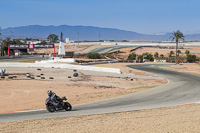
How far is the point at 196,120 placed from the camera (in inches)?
565

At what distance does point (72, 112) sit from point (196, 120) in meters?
7.55

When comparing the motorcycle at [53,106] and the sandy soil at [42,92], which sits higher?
the motorcycle at [53,106]

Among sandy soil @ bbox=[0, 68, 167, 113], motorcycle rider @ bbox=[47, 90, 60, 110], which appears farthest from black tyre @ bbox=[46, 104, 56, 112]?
sandy soil @ bbox=[0, 68, 167, 113]

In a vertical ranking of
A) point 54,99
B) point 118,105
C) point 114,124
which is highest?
point 54,99

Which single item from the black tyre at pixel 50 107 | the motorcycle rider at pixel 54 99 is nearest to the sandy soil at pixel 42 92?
the black tyre at pixel 50 107

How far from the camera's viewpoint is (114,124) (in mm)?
Answer: 13891

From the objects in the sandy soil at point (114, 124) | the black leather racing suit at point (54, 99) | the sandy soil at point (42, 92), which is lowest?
the sandy soil at point (42, 92)

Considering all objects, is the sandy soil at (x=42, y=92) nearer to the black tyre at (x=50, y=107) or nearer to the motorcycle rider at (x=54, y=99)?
the black tyre at (x=50, y=107)

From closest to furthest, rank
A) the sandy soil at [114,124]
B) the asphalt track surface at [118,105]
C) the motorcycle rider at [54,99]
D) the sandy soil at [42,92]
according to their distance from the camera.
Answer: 1. the sandy soil at [114,124]
2. the asphalt track surface at [118,105]
3. the motorcycle rider at [54,99]
4. the sandy soil at [42,92]

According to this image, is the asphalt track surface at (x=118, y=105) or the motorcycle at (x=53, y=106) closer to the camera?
the asphalt track surface at (x=118, y=105)

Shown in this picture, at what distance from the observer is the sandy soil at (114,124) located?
12.7 meters

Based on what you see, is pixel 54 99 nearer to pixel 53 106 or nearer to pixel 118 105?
pixel 53 106

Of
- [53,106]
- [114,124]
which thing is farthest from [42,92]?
[114,124]

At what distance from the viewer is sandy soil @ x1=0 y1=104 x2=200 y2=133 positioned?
41.8ft
